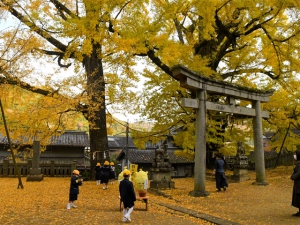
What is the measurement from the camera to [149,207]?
8.62 meters

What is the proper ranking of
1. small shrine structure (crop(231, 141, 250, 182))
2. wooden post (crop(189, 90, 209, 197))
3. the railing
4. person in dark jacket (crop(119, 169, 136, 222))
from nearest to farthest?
person in dark jacket (crop(119, 169, 136, 222)), wooden post (crop(189, 90, 209, 197)), small shrine structure (crop(231, 141, 250, 182)), the railing

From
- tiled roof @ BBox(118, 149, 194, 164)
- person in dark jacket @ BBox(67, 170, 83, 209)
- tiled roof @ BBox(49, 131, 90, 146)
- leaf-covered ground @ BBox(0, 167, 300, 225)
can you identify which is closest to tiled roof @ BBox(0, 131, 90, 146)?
tiled roof @ BBox(49, 131, 90, 146)

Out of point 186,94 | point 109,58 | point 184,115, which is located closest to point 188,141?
point 184,115

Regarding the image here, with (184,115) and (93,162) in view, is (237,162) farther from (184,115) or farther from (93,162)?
(93,162)

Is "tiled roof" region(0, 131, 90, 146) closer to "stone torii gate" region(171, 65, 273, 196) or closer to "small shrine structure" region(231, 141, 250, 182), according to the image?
"small shrine structure" region(231, 141, 250, 182)

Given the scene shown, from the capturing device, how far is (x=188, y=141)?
1506cm

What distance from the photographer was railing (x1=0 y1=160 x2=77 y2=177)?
1809 cm

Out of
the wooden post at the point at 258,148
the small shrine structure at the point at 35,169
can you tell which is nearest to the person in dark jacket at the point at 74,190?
the small shrine structure at the point at 35,169

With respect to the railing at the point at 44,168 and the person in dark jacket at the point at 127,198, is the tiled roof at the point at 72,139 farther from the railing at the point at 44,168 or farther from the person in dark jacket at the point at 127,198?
the person in dark jacket at the point at 127,198

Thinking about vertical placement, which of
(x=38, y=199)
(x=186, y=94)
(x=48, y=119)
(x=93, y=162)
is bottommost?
(x=38, y=199)

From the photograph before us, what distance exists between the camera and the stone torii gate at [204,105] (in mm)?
10750

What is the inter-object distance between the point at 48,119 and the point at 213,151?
10500mm

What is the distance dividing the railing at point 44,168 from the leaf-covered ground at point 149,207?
656 cm

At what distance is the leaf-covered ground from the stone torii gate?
1.03m
